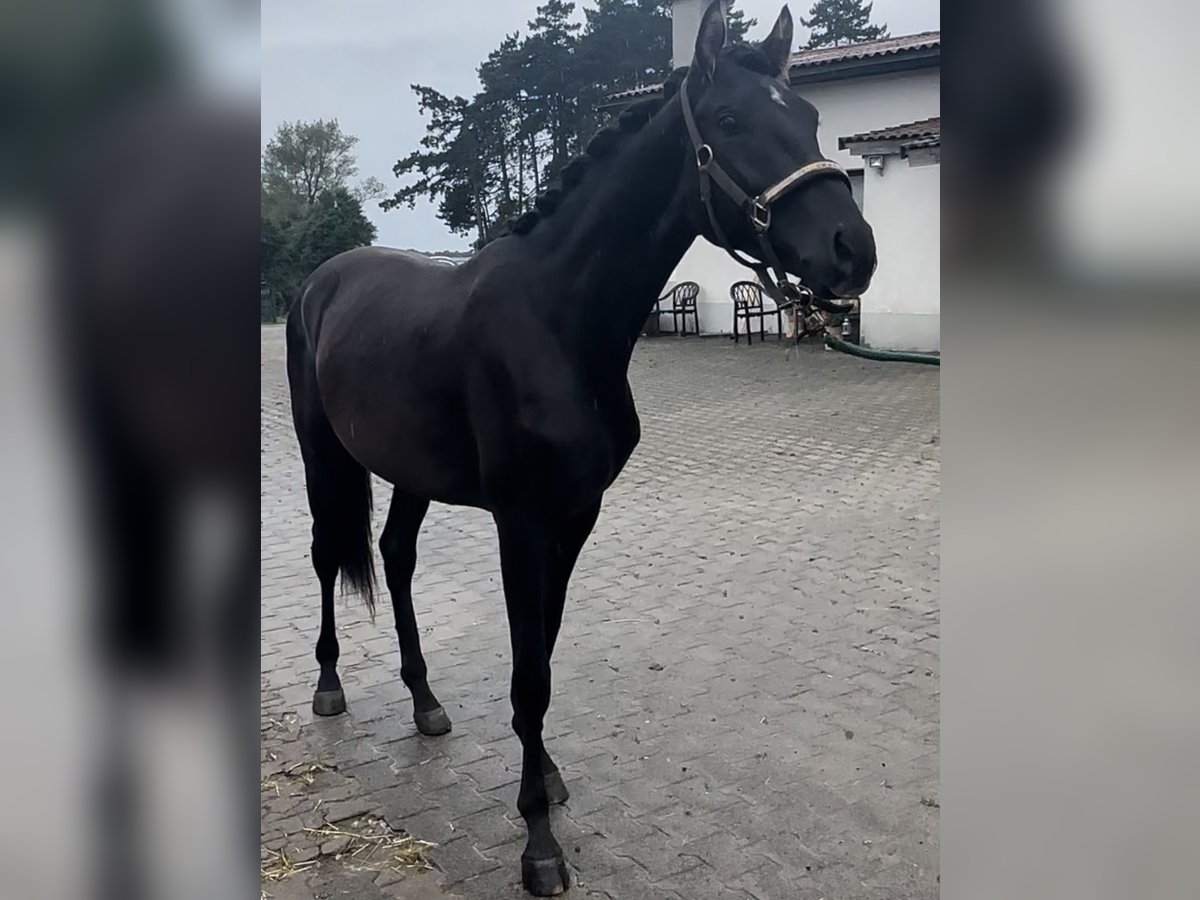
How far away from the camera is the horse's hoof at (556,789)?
9.18 feet

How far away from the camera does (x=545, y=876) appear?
239 cm

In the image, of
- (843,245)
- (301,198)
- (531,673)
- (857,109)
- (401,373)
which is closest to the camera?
(843,245)

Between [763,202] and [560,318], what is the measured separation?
65 centimetres

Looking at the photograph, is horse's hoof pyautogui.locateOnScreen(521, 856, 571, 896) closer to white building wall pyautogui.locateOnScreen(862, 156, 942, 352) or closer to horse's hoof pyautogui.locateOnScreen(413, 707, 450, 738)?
horse's hoof pyautogui.locateOnScreen(413, 707, 450, 738)

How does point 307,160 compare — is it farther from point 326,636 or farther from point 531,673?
point 326,636

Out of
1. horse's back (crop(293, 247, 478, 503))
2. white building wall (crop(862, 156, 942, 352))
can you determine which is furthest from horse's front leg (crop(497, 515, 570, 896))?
white building wall (crop(862, 156, 942, 352))

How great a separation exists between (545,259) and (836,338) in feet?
2.55

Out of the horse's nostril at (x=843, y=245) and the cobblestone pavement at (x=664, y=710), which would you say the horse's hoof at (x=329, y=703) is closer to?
the cobblestone pavement at (x=664, y=710)

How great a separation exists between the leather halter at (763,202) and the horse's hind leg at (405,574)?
175cm

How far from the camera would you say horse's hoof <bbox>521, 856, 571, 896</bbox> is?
Result: 2.38 meters

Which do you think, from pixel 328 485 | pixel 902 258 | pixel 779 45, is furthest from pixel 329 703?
pixel 902 258

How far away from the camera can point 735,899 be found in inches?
90.7
